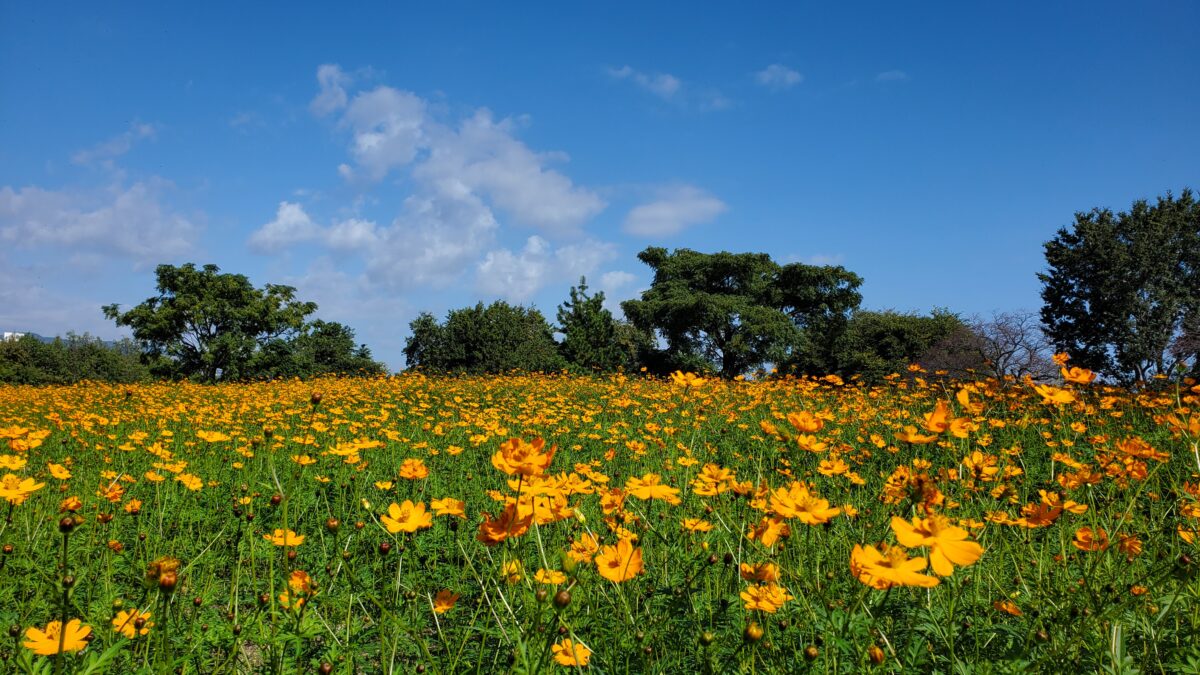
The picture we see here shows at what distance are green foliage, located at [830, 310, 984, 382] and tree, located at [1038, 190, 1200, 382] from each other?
422 centimetres

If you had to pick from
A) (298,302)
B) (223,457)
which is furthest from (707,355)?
(223,457)

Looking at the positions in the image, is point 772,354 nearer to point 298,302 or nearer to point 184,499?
→ point 298,302

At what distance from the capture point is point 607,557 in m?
1.43

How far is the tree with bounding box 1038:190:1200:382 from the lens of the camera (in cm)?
2023

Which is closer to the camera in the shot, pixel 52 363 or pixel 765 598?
pixel 765 598

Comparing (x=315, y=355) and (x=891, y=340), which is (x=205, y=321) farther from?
(x=891, y=340)

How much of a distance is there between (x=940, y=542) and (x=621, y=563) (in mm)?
691

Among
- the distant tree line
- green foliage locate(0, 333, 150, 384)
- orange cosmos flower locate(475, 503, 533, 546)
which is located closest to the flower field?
orange cosmos flower locate(475, 503, 533, 546)

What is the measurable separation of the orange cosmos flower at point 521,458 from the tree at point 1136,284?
25.3 m

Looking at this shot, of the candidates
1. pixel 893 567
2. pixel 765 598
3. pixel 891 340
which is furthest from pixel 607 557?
pixel 891 340

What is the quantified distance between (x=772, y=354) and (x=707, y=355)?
9.60 ft

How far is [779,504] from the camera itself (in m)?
1.27

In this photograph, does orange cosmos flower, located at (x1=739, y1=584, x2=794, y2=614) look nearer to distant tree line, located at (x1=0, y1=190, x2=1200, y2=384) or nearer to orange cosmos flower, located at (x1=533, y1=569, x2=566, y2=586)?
orange cosmos flower, located at (x1=533, y1=569, x2=566, y2=586)

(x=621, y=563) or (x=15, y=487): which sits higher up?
(x=15, y=487)
